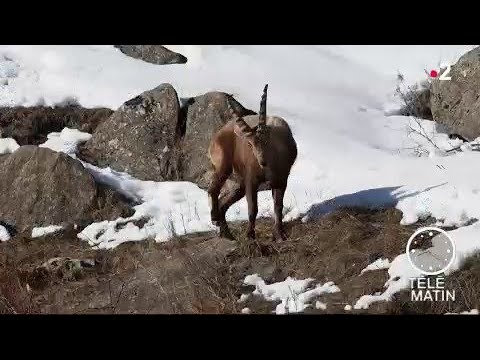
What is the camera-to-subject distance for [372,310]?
556 cm

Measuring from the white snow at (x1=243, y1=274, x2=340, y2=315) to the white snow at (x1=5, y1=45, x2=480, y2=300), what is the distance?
43 centimetres

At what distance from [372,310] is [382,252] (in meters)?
0.81

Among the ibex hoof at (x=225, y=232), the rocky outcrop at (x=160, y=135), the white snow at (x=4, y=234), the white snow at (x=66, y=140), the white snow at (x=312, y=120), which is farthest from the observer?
the white snow at (x=66, y=140)

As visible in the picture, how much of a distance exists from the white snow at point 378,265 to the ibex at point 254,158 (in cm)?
104

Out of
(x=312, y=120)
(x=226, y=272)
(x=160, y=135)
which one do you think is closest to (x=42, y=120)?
(x=160, y=135)

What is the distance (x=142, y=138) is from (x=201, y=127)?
795 millimetres

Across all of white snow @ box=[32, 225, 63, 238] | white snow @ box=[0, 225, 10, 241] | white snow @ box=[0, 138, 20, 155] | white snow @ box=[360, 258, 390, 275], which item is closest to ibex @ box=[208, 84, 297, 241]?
white snow @ box=[360, 258, 390, 275]

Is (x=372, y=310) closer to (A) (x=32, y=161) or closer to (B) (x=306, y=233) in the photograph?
(B) (x=306, y=233)

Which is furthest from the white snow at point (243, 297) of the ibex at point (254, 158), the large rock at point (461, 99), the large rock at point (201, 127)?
the large rock at point (461, 99)

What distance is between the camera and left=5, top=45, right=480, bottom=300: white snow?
747 centimetres

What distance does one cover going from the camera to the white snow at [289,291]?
5785 millimetres

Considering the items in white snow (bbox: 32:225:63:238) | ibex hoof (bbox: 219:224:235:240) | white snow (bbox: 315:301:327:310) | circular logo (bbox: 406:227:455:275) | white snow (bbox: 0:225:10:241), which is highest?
circular logo (bbox: 406:227:455:275)

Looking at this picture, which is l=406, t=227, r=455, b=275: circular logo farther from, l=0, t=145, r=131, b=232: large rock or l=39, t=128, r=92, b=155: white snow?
l=39, t=128, r=92, b=155: white snow

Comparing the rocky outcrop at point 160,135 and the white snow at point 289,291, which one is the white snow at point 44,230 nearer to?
the rocky outcrop at point 160,135
